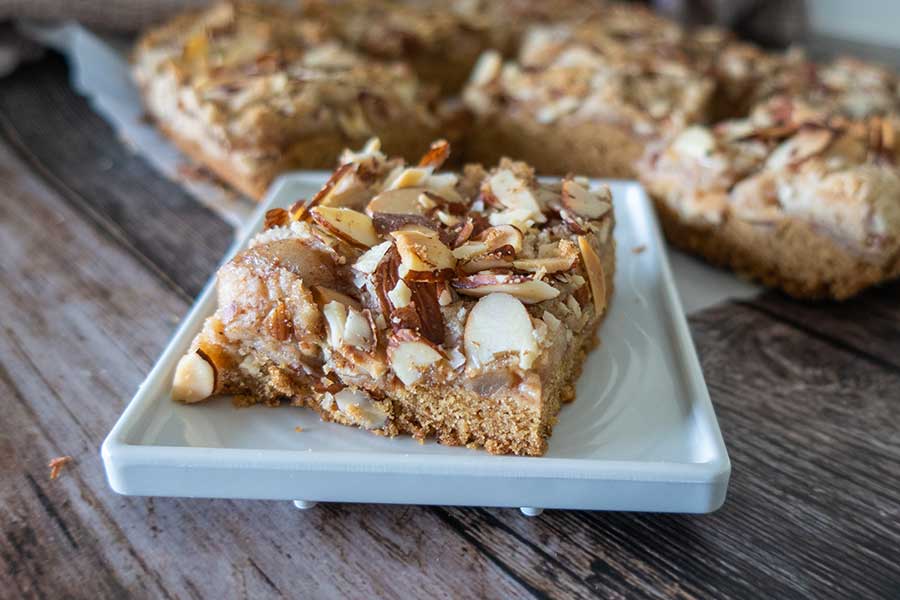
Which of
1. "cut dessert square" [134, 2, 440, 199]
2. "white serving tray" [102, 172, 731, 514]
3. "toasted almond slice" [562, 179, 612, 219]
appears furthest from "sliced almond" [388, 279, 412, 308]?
"cut dessert square" [134, 2, 440, 199]

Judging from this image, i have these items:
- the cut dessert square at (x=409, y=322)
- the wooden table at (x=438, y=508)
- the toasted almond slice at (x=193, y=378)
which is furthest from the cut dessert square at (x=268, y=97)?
the toasted almond slice at (x=193, y=378)

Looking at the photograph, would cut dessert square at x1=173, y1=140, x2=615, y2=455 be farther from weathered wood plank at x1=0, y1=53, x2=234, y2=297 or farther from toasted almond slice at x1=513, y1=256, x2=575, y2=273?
weathered wood plank at x1=0, y1=53, x2=234, y2=297

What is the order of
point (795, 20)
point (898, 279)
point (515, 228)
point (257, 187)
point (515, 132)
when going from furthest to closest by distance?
point (795, 20) → point (515, 132) → point (257, 187) → point (898, 279) → point (515, 228)

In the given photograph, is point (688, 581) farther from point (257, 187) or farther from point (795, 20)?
point (795, 20)

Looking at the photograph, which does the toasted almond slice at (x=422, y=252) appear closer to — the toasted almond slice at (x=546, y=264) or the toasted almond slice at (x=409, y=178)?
the toasted almond slice at (x=546, y=264)

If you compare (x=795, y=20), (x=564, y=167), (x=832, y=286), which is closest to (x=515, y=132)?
(x=564, y=167)
